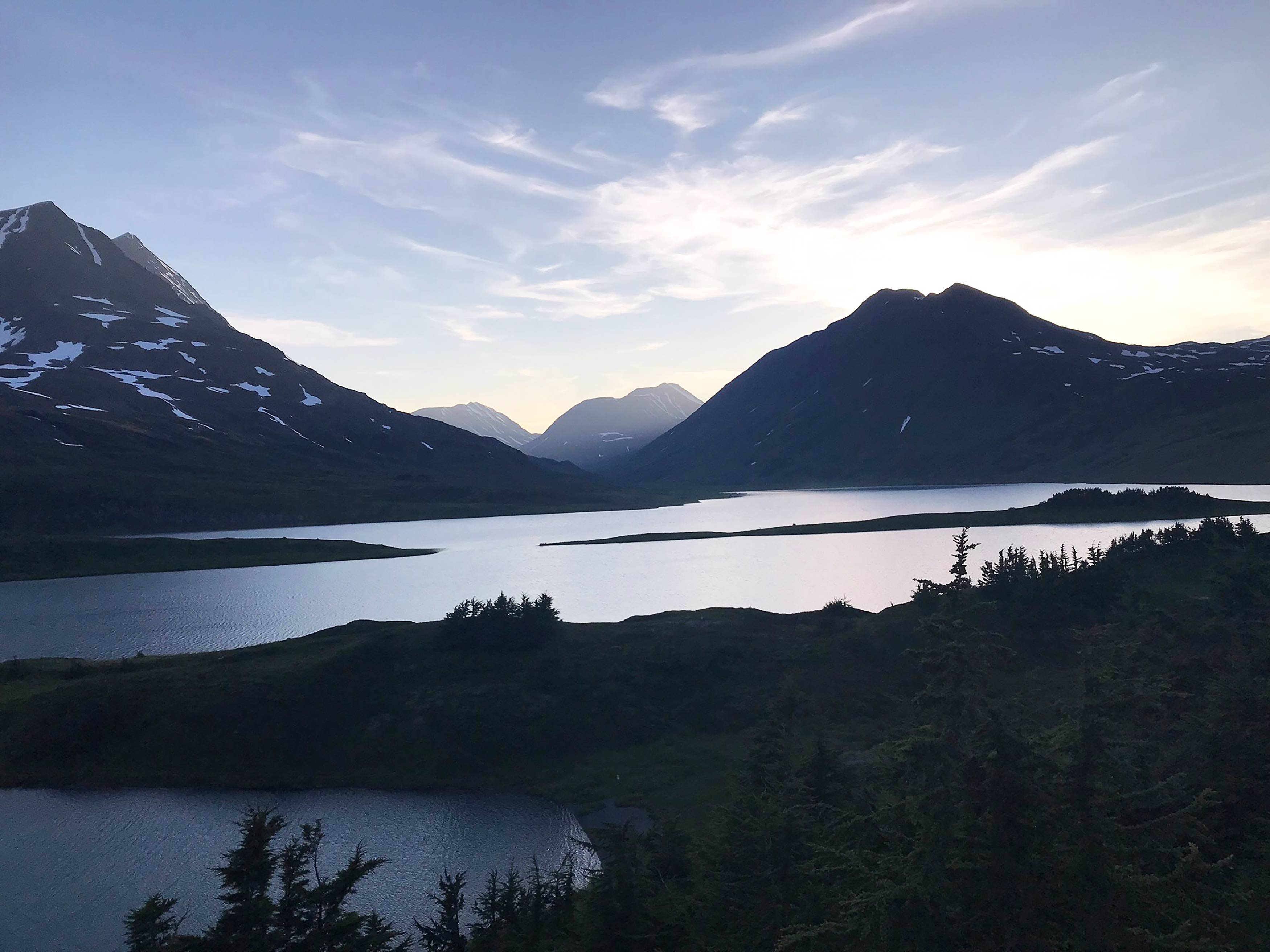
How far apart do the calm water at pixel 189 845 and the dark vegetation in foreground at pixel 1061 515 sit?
3522 inches

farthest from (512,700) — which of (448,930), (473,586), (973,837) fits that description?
(473,586)

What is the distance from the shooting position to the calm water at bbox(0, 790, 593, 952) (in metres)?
26.2

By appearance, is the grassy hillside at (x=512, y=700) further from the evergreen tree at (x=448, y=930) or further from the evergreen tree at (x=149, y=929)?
the evergreen tree at (x=149, y=929)

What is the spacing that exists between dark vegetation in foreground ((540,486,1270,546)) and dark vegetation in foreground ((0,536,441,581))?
31.9 meters

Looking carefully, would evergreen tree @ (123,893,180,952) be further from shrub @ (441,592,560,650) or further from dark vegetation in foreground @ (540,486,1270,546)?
dark vegetation in foreground @ (540,486,1270,546)

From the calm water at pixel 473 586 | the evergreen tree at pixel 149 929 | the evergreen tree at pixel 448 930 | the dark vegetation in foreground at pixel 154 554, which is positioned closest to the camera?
the evergreen tree at pixel 149 929

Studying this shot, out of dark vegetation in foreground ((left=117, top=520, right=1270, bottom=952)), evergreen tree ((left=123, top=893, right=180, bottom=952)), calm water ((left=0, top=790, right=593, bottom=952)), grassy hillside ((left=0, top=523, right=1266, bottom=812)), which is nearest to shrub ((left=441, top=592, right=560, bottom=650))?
grassy hillside ((left=0, top=523, right=1266, bottom=812))

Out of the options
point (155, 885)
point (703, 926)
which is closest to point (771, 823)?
point (703, 926)

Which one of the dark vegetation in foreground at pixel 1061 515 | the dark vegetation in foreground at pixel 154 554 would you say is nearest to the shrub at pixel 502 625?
the dark vegetation in foreground at pixel 154 554

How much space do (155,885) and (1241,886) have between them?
104 feet

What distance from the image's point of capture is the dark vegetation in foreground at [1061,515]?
4690 inches

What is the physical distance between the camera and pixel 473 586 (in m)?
87.3

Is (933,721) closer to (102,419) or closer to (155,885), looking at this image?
(155,885)

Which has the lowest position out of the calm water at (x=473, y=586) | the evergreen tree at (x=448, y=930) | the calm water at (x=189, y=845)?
the calm water at (x=189, y=845)
